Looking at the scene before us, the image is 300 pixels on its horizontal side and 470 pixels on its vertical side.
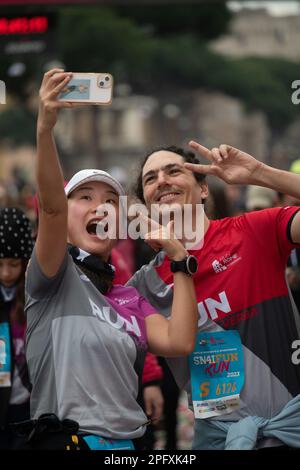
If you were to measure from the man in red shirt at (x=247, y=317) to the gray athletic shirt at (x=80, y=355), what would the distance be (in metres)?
0.36

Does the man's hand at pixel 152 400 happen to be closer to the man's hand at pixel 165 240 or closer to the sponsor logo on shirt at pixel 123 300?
the sponsor logo on shirt at pixel 123 300

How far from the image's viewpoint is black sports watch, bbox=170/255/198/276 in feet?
11.3

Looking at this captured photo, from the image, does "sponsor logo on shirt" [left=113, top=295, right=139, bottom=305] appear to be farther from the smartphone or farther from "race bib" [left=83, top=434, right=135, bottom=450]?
the smartphone

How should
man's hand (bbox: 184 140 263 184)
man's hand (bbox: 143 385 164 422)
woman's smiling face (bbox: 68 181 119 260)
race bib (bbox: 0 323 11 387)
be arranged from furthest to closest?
man's hand (bbox: 143 385 164 422) < race bib (bbox: 0 323 11 387) < woman's smiling face (bbox: 68 181 119 260) < man's hand (bbox: 184 140 263 184)

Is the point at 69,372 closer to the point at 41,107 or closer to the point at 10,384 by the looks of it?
the point at 41,107

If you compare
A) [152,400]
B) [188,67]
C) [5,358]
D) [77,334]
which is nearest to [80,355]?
[77,334]

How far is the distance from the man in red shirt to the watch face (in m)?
0.21

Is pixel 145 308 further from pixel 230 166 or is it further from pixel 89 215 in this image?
pixel 230 166

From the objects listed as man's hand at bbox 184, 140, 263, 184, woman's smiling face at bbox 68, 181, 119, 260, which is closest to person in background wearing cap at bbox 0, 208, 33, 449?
woman's smiling face at bbox 68, 181, 119, 260

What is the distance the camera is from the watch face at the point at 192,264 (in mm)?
3445

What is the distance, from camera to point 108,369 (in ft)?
10.8

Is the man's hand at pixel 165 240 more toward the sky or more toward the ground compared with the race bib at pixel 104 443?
more toward the sky

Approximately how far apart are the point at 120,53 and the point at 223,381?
38.2m

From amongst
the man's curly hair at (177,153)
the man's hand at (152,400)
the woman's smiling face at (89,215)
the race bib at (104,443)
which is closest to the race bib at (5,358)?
the man's hand at (152,400)
